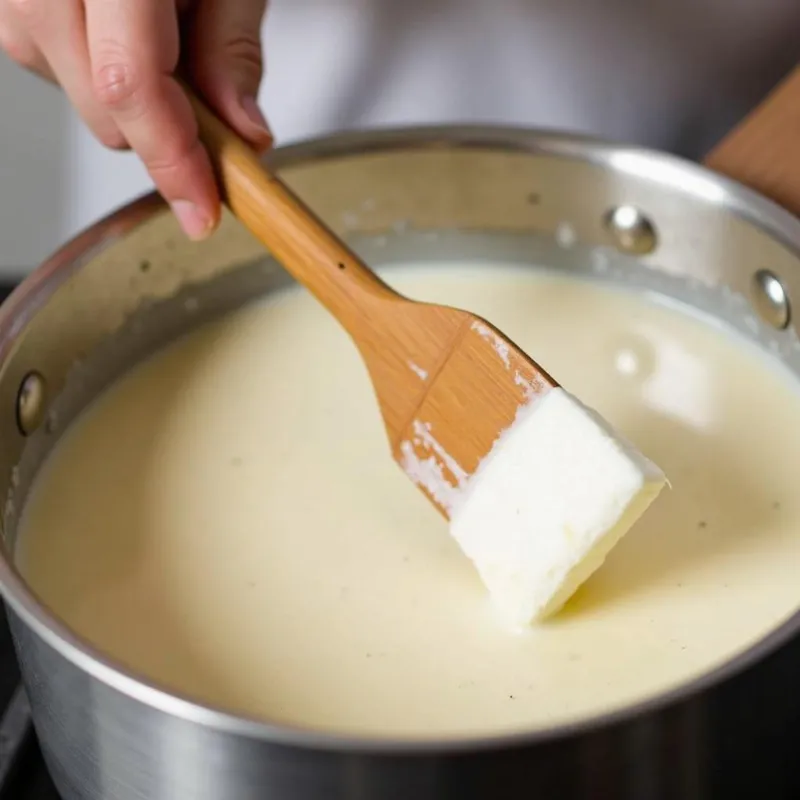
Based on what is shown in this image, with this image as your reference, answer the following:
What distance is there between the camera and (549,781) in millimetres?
A: 621

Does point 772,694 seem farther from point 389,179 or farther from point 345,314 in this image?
point 389,179

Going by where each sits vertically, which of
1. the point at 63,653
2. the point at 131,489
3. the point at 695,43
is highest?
the point at 695,43

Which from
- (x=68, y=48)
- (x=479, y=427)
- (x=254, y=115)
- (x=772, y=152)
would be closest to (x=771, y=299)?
(x=772, y=152)

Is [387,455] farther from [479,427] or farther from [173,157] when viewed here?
[173,157]

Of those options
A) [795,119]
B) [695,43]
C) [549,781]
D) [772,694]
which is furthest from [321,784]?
[695,43]

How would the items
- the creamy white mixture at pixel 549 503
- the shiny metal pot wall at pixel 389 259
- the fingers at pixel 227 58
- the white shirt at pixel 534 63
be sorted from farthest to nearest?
the white shirt at pixel 534 63 < the fingers at pixel 227 58 < the creamy white mixture at pixel 549 503 < the shiny metal pot wall at pixel 389 259

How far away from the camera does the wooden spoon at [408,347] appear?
87 centimetres

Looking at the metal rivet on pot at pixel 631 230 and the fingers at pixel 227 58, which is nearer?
the fingers at pixel 227 58

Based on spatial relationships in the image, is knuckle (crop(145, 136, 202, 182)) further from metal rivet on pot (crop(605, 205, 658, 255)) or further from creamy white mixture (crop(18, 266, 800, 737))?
metal rivet on pot (crop(605, 205, 658, 255))

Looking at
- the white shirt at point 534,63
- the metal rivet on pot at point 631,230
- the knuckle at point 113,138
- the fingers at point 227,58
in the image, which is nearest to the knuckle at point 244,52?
the fingers at point 227,58

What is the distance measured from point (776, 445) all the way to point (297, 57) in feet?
2.00

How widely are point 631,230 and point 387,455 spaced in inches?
11.8

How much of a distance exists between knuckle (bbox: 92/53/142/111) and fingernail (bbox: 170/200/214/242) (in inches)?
4.1

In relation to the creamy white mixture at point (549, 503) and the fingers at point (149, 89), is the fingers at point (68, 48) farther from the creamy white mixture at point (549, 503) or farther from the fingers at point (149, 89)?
the creamy white mixture at point (549, 503)
